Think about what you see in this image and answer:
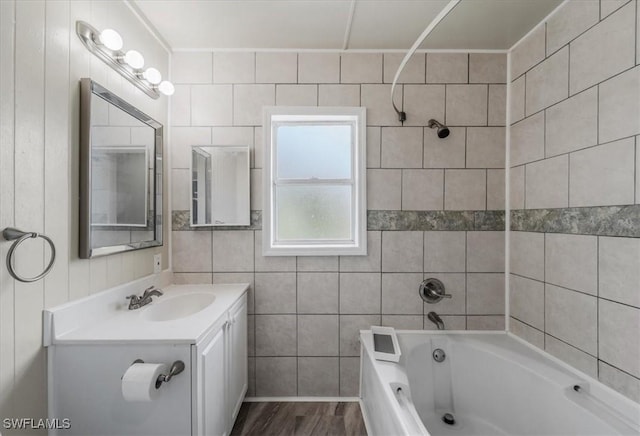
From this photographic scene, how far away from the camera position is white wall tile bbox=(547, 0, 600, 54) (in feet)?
4.17

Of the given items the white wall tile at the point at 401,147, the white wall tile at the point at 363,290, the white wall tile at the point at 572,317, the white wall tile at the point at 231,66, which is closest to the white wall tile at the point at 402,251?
the white wall tile at the point at 363,290

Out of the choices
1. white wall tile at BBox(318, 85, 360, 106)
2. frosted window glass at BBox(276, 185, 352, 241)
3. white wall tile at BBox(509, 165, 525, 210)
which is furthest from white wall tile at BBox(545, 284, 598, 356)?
white wall tile at BBox(318, 85, 360, 106)

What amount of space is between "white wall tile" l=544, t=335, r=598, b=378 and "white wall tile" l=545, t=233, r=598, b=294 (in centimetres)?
32

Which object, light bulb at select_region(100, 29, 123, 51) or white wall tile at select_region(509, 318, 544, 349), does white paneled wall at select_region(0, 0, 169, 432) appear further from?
white wall tile at select_region(509, 318, 544, 349)

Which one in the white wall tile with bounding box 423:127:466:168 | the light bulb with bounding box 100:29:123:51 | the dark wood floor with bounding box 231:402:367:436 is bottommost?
the dark wood floor with bounding box 231:402:367:436

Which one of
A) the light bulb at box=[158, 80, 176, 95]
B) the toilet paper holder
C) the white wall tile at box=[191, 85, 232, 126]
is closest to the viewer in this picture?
the toilet paper holder

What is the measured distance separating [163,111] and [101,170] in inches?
29.0

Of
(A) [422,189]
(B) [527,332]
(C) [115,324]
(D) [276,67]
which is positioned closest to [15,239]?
(C) [115,324]

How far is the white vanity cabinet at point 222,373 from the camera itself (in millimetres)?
1069

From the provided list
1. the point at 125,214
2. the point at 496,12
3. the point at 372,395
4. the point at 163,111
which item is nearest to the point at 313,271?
the point at 372,395

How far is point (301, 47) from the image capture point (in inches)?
71.6

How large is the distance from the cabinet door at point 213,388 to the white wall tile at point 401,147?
1.47 m

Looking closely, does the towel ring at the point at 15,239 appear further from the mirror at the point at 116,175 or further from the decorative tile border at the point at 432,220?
the decorative tile border at the point at 432,220

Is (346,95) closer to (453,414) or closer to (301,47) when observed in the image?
(301,47)
